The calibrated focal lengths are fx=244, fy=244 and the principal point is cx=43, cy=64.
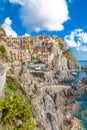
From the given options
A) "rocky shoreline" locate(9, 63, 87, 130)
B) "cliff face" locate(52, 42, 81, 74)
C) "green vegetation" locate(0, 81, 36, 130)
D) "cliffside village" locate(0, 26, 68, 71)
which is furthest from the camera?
"cliff face" locate(52, 42, 81, 74)

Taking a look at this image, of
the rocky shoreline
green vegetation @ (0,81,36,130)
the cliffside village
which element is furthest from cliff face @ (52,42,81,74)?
green vegetation @ (0,81,36,130)

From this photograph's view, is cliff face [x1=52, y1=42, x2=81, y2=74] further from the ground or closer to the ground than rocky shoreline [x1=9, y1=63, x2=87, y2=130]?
further from the ground

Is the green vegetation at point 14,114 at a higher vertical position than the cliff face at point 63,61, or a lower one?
lower

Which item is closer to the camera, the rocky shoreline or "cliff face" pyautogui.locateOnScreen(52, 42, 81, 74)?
the rocky shoreline

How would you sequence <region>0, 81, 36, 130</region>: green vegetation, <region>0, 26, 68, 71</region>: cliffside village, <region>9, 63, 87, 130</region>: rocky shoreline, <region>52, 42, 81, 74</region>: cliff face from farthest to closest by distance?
<region>52, 42, 81, 74</region>: cliff face
<region>0, 26, 68, 71</region>: cliffside village
<region>9, 63, 87, 130</region>: rocky shoreline
<region>0, 81, 36, 130</region>: green vegetation

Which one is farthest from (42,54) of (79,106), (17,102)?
(17,102)

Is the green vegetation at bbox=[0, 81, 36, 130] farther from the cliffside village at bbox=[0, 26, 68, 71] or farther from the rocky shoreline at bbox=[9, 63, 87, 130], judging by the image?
the cliffside village at bbox=[0, 26, 68, 71]

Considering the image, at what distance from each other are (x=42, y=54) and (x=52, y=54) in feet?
20.1

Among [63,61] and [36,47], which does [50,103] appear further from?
[36,47]

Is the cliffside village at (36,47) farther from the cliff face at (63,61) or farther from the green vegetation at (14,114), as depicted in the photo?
the green vegetation at (14,114)

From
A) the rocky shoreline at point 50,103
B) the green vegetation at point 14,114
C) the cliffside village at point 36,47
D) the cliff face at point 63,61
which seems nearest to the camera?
the green vegetation at point 14,114

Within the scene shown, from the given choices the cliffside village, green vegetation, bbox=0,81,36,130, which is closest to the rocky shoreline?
green vegetation, bbox=0,81,36,130

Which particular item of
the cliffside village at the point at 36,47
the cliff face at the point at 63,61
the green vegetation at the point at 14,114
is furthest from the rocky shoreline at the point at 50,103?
the cliffside village at the point at 36,47

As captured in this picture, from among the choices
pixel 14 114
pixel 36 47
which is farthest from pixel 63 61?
pixel 14 114
